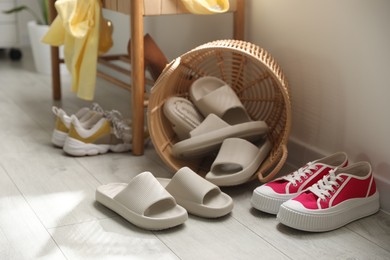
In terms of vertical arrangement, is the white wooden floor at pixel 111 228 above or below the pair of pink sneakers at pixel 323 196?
below

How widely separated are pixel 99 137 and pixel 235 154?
530 mm

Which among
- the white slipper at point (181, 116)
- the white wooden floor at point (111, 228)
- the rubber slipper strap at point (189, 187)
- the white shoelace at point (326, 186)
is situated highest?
the white slipper at point (181, 116)

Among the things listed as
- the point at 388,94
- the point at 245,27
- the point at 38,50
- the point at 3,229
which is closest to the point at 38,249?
the point at 3,229

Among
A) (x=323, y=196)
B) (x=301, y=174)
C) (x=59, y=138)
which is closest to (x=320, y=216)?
(x=323, y=196)

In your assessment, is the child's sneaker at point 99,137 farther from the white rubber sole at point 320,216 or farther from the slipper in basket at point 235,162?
the white rubber sole at point 320,216

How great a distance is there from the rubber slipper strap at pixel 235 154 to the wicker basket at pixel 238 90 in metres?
0.06

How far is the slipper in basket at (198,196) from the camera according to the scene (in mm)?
1590

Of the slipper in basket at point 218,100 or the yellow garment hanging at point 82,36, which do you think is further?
the yellow garment hanging at point 82,36

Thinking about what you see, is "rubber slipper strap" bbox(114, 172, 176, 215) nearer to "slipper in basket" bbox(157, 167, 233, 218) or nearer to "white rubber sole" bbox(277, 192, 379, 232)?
"slipper in basket" bbox(157, 167, 233, 218)

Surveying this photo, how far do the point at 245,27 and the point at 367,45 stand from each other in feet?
1.90

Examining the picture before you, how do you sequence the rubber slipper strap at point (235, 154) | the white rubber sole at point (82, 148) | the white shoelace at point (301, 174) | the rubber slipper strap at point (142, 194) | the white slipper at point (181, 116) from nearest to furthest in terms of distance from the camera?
1. the rubber slipper strap at point (142, 194)
2. the white shoelace at point (301, 174)
3. the rubber slipper strap at point (235, 154)
4. the white slipper at point (181, 116)
5. the white rubber sole at point (82, 148)

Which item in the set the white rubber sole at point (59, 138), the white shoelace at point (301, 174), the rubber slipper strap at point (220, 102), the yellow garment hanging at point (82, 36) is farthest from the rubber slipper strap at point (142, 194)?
the yellow garment hanging at point (82, 36)

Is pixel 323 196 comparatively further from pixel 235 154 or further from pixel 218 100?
pixel 218 100

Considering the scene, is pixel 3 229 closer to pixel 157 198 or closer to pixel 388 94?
pixel 157 198
